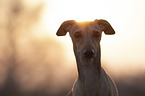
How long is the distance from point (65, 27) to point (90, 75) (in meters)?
1.61

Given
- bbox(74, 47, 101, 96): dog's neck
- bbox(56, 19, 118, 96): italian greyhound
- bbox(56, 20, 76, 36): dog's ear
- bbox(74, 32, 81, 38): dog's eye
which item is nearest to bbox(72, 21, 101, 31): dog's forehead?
bbox(56, 19, 118, 96): italian greyhound

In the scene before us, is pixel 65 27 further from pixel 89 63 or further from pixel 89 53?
pixel 89 53

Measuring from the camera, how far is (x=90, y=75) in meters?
5.57

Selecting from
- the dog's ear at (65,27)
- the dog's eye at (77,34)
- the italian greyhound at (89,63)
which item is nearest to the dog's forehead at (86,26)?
the italian greyhound at (89,63)

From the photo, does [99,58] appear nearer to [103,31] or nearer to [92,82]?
[92,82]

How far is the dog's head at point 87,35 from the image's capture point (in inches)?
208

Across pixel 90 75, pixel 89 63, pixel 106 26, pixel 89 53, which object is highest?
pixel 106 26

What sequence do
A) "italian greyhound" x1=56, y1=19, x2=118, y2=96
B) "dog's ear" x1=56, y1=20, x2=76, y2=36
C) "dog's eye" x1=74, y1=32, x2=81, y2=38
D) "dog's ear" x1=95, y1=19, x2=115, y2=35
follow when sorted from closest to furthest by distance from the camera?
1. "italian greyhound" x1=56, y1=19, x2=118, y2=96
2. "dog's eye" x1=74, y1=32, x2=81, y2=38
3. "dog's ear" x1=95, y1=19, x2=115, y2=35
4. "dog's ear" x1=56, y1=20, x2=76, y2=36

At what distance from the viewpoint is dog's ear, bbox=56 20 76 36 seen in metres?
6.33

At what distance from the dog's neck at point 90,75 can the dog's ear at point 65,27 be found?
1038 mm

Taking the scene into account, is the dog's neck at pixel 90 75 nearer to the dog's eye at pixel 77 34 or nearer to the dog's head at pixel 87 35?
the dog's head at pixel 87 35

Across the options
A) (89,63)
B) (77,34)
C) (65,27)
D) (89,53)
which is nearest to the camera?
(89,53)

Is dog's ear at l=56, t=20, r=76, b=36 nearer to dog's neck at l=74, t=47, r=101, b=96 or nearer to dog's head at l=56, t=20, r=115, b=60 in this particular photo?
dog's head at l=56, t=20, r=115, b=60

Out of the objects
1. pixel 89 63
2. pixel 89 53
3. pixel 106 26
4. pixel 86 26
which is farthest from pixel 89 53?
pixel 106 26
